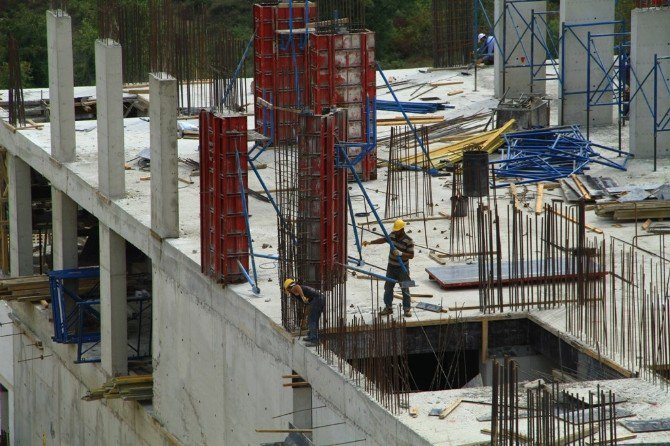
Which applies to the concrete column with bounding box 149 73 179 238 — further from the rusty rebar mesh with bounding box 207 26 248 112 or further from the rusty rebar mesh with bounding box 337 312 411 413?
the rusty rebar mesh with bounding box 337 312 411 413

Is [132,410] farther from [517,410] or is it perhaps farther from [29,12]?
[29,12]

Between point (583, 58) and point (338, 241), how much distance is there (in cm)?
1418

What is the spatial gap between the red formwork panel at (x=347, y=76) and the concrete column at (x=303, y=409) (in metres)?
10.4

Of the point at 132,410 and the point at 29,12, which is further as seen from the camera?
the point at 29,12

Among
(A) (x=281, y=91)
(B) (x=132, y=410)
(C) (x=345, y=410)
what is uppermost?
(A) (x=281, y=91)

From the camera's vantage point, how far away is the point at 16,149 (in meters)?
37.5

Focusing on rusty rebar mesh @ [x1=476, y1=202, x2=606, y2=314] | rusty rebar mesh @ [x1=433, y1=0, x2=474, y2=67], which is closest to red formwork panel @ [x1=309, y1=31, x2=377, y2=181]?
rusty rebar mesh @ [x1=476, y1=202, x2=606, y2=314]

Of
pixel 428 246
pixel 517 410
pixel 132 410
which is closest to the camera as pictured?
pixel 517 410

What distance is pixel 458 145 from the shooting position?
35875 mm

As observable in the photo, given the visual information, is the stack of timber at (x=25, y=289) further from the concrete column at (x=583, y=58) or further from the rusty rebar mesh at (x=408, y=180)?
the concrete column at (x=583, y=58)

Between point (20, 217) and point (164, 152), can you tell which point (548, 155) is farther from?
point (20, 217)

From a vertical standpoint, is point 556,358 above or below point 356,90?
below

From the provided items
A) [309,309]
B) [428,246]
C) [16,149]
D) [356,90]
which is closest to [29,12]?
[16,149]

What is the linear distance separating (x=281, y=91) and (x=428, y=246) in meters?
7.99
